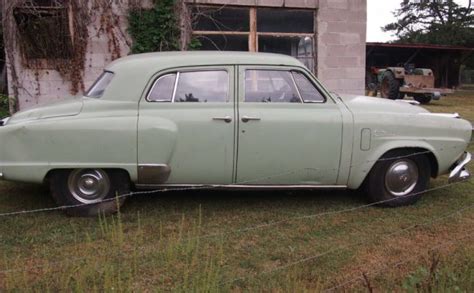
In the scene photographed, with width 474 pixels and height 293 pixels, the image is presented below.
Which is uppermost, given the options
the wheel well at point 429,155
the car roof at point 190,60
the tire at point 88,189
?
the car roof at point 190,60

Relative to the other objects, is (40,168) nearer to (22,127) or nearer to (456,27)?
(22,127)

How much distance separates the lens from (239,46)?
33.5ft

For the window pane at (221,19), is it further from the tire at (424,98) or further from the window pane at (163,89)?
the tire at (424,98)

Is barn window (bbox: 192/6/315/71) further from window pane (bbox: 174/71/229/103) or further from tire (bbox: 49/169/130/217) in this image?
tire (bbox: 49/169/130/217)

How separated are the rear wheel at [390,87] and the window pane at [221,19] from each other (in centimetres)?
1119

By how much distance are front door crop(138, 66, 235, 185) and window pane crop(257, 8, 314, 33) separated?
5.51m

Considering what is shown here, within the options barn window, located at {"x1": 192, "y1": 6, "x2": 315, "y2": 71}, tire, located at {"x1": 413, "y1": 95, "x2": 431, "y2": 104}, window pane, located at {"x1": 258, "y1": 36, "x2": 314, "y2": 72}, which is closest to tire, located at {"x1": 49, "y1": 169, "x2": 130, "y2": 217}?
barn window, located at {"x1": 192, "y1": 6, "x2": 315, "y2": 71}

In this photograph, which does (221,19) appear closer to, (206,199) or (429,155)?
(206,199)

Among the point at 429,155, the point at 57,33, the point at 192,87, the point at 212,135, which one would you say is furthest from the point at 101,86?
the point at 57,33

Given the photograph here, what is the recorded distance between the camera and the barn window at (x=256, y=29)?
995cm

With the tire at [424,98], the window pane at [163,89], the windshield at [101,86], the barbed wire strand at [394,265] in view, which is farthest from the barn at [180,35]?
the tire at [424,98]

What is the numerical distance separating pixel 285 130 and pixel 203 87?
93 cm

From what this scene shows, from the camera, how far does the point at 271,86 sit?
5.20 meters

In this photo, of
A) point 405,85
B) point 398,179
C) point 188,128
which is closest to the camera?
point 188,128
